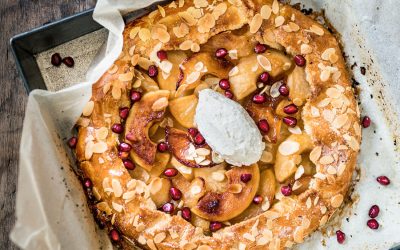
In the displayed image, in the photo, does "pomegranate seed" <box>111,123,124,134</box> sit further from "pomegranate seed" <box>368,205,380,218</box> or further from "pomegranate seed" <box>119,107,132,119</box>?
"pomegranate seed" <box>368,205,380,218</box>

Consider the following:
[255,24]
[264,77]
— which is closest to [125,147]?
[264,77]

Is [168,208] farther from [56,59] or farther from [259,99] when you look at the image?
[56,59]

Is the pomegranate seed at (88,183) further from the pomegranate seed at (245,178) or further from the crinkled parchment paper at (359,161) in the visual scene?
the pomegranate seed at (245,178)

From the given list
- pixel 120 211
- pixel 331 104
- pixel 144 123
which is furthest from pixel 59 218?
pixel 331 104

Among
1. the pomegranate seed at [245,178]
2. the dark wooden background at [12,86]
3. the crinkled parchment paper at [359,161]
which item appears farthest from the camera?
the dark wooden background at [12,86]

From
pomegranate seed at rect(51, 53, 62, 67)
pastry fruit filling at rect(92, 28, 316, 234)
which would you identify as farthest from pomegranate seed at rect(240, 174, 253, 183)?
pomegranate seed at rect(51, 53, 62, 67)

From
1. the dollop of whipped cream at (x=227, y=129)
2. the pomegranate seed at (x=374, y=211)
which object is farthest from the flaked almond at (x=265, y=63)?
the pomegranate seed at (x=374, y=211)
